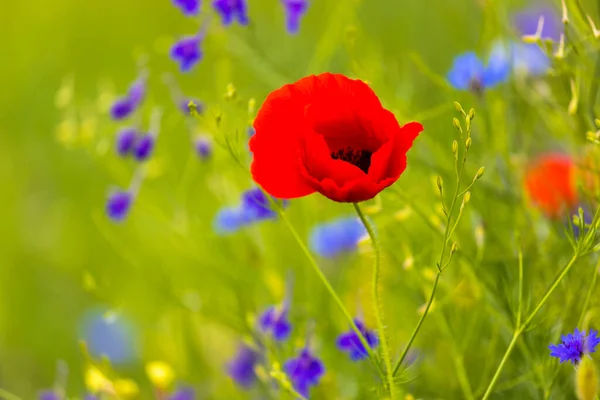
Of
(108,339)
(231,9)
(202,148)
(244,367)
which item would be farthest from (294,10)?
(108,339)

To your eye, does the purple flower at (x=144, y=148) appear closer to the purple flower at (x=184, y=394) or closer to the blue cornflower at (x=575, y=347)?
the purple flower at (x=184, y=394)

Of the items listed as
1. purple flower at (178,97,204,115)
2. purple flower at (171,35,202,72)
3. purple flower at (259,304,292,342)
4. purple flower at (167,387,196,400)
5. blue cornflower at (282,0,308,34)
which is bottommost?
purple flower at (167,387,196,400)

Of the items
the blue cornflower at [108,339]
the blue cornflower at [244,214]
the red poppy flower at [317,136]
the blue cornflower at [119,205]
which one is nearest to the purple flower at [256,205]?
the blue cornflower at [244,214]

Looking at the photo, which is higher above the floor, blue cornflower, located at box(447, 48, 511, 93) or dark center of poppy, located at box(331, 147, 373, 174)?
blue cornflower, located at box(447, 48, 511, 93)

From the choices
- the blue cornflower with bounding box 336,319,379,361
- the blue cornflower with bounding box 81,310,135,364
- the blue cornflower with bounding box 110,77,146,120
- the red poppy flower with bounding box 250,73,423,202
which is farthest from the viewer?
the blue cornflower with bounding box 81,310,135,364

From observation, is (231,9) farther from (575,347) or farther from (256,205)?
(575,347)

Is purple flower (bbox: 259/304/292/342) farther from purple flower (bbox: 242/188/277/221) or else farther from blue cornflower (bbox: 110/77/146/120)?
blue cornflower (bbox: 110/77/146/120)

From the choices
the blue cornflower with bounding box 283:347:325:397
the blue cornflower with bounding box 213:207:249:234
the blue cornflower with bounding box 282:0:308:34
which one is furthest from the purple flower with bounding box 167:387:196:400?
the blue cornflower with bounding box 282:0:308:34
